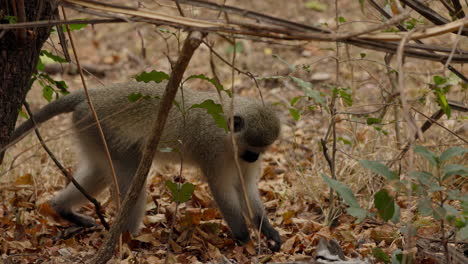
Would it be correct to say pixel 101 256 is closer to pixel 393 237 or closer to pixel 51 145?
pixel 393 237

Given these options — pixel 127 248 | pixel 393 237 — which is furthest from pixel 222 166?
pixel 393 237

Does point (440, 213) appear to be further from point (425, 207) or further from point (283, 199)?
point (283, 199)

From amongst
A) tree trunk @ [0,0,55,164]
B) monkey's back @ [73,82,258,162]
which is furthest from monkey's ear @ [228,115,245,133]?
tree trunk @ [0,0,55,164]

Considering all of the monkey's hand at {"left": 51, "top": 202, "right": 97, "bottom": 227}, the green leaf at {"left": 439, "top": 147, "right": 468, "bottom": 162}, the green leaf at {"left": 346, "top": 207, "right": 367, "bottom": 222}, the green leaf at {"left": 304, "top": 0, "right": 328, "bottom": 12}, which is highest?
the green leaf at {"left": 304, "top": 0, "right": 328, "bottom": 12}

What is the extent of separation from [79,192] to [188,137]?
3.65 ft

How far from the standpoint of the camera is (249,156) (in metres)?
4.50

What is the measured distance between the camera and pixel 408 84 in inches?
295

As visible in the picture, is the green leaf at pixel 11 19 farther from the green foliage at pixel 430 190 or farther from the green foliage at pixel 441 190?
the green foliage at pixel 441 190

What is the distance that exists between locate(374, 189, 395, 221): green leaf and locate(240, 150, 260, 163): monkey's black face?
6.35 ft

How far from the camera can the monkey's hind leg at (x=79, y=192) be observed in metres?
4.96

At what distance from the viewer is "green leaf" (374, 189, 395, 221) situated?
2.60 meters

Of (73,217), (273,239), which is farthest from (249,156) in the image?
(73,217)

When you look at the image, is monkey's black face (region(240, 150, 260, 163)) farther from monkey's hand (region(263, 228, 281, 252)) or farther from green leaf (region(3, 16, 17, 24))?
green leaf (region(3, 16, 17, 24))

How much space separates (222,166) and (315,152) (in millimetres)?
1232
